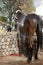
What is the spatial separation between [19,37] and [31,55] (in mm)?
443

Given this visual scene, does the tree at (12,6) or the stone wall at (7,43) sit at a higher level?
the tree at (12,6)

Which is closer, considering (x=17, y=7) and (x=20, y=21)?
(x=20, y=21)

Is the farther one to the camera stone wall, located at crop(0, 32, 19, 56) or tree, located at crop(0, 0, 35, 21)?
tree, located at crop(0, 0, 35, 21)

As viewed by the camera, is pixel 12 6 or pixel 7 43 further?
pixel 12 6

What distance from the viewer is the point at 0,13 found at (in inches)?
479

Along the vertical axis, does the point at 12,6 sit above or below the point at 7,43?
above

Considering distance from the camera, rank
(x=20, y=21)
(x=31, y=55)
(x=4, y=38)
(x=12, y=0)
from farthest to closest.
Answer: (x=12, y=0) < (x=4, y=38) < (x=31, y=55) < (x=20, y=21)

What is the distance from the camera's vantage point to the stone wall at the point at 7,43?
21.3ft

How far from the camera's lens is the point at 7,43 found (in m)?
6.54

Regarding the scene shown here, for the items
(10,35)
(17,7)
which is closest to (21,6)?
(17,7)

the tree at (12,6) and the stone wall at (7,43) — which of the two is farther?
the tree at (12,6)

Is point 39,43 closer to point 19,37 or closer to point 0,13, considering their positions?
point 19,37

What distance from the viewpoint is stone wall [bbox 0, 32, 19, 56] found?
6.50 meters

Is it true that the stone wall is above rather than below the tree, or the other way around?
below
